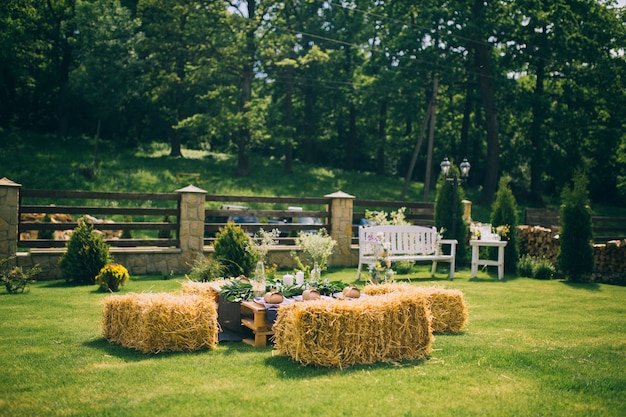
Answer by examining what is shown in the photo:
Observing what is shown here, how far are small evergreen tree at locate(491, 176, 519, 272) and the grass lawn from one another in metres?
6.28

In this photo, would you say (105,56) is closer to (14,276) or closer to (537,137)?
(14,276)

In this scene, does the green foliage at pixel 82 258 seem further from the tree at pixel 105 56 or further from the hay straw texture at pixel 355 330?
the tree at pixel 105 56

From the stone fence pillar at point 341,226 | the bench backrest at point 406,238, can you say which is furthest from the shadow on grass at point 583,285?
the stone fence pillar at point 341,226

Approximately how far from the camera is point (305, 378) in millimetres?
4531

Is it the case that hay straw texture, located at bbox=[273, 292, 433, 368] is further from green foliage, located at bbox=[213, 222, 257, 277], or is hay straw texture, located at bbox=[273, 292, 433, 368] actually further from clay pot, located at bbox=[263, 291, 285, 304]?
green foliage, located at bbox=[213, 222, 257, 277]

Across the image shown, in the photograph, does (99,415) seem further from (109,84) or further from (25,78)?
(25,78)

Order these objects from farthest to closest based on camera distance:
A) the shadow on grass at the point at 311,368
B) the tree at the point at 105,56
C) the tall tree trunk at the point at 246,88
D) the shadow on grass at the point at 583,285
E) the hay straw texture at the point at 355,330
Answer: the tree at the point at 105,56 < the tall tree trunk at the point at 246,88 < the shadow on grass at the point at 583,285 < the hay straw texture at the point at 355,330 < the shadow on grass at the point at 311,368

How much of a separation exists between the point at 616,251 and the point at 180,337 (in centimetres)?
1033

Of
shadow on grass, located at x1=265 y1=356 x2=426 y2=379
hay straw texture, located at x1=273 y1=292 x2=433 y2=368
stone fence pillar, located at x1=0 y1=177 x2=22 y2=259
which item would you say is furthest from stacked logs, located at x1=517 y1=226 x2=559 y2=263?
stone fence pillar, located at x1=0 y1=177 x2=22 y2=259

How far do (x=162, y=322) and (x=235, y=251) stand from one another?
16.5ft

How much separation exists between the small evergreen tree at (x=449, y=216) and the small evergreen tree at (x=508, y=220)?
2.52ft

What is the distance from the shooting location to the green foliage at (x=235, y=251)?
1016 cm

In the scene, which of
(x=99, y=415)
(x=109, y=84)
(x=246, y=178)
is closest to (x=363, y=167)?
(x=246, y=178)

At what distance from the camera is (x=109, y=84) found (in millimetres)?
28312
